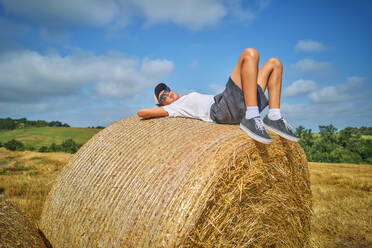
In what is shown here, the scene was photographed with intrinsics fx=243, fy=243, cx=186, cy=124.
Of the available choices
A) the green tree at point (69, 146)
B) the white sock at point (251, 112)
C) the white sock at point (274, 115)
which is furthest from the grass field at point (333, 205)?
the green tree at point (69, 146)

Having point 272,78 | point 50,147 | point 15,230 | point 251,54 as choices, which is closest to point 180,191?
point 251,54

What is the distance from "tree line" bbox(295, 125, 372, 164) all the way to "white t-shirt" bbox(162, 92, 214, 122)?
14876 mm

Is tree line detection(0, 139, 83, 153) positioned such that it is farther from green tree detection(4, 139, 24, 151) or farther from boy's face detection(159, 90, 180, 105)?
boy's face detection(159, 90, 180, 105)

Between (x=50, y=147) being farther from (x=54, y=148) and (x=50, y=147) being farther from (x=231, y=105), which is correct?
(x=231, y=105)

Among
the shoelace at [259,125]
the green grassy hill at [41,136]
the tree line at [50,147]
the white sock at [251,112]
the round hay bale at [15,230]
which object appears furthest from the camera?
the green grassy hill at [41,136]

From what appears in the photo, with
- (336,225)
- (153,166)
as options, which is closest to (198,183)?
(153,166)

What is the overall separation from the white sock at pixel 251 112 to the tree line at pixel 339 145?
15120 millimetres

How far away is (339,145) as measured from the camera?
16250 mm

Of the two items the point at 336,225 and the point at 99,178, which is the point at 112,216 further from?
the point at 336,225

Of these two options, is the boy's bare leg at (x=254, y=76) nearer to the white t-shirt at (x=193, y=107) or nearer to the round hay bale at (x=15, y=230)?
the white t-shirt at (x=193, y=107)

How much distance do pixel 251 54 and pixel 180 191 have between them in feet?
6.28

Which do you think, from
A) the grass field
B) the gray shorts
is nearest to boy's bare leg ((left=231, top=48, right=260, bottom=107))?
the gray shorts

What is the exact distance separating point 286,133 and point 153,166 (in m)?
1.77

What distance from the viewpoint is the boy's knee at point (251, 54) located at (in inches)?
120
